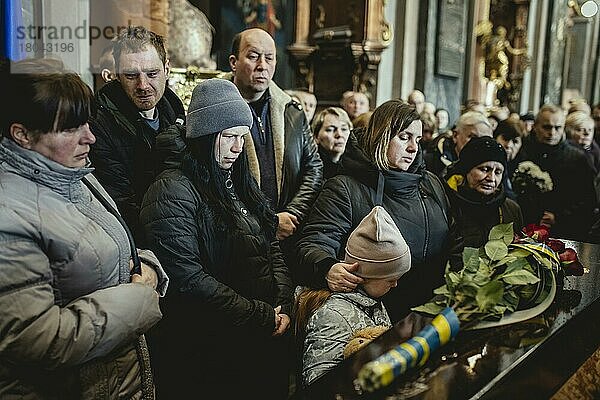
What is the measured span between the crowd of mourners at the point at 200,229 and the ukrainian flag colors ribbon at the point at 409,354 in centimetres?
36

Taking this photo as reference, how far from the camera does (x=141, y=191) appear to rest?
2.81 meters

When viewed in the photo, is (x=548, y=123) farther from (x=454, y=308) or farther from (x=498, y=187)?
(x=454, y=308)

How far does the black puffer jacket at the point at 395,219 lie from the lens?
291cm

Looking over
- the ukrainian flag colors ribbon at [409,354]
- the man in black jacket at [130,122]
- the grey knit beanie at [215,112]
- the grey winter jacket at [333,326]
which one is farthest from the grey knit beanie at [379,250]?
the man in black jacket at [130,122]

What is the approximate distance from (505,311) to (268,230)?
966 millimetres

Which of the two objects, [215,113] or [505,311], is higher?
[215,113]

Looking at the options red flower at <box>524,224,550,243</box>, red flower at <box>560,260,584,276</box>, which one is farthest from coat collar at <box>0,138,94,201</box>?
red flower at <box>560,260,584,276</box>

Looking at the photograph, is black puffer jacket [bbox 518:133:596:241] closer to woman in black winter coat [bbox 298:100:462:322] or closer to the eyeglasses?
the eyeglasses

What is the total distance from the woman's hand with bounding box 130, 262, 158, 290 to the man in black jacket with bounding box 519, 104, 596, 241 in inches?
135

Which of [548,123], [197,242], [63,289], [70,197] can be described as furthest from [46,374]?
[548,123]

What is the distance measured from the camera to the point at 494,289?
209 centimetres

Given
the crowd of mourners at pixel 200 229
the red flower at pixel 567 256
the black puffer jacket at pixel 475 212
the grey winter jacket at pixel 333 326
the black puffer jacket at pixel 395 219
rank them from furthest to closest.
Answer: the black puffer jacket at pixel 475 212
the black puffer jacket at pixel 395 219
the red flower at pixel 567 256
the grey winter jacket at pixel 333 326
the crowd of mourners at pixel 200 229

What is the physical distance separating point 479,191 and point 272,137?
1084 millimetres

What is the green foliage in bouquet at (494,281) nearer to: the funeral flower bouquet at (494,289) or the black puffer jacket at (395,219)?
the funeral flower bouquet at (494,289)
